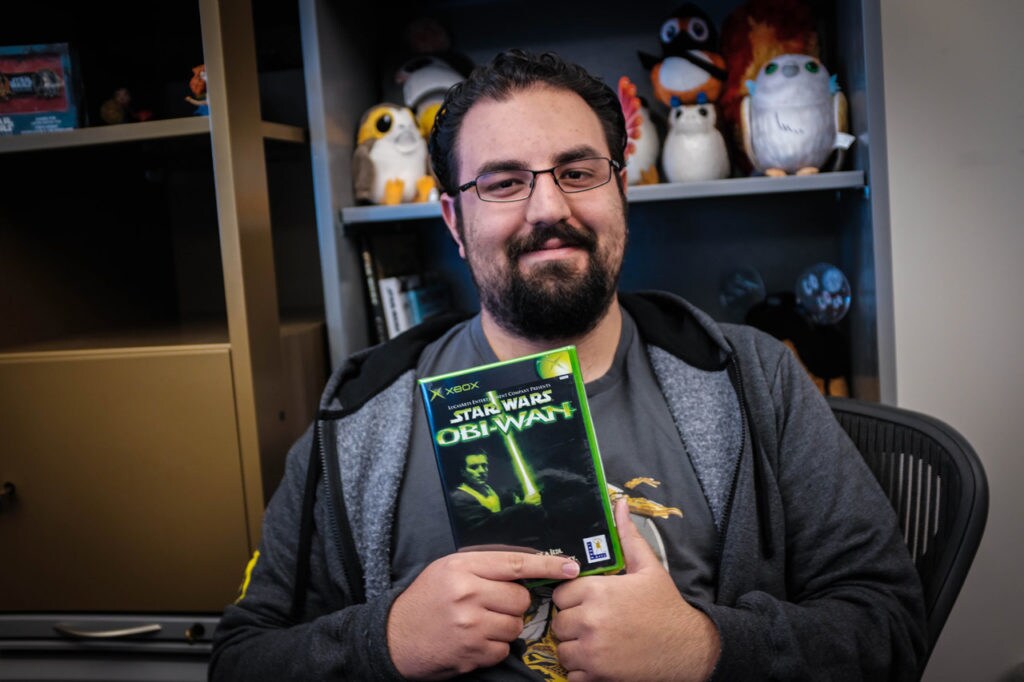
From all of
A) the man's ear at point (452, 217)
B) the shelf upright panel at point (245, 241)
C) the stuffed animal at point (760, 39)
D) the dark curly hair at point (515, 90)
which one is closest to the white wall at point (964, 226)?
the stuffed animal at point (760, 39)

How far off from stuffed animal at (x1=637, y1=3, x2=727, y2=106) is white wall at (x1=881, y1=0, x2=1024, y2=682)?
0.34 meters

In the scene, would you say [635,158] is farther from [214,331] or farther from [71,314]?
[71,314]

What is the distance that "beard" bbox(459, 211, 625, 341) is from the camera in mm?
1048

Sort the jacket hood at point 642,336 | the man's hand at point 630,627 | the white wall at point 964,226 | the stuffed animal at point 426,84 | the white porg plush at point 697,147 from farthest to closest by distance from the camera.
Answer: the stuffed animal at point 426,84, the white porg plush at point 697,147, the white wall at point 964,226, the jacket hood at point 642,336, the man's hand at point 630,627

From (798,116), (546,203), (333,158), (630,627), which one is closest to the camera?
(630,627)

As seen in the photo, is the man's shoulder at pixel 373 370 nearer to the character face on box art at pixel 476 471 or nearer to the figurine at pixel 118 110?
the character face on box art at pixel 476 471

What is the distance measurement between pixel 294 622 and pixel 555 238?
63 cm

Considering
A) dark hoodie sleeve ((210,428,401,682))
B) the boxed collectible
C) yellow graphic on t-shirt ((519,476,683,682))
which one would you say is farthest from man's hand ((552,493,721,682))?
the boxed collectible

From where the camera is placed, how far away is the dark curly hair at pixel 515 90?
1103 mm

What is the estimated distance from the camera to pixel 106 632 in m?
1.36

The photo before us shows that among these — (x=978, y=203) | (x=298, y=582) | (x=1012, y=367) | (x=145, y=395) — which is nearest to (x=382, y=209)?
(x=145, y=395)

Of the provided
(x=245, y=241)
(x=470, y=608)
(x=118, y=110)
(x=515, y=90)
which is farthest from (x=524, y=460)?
(x=118, y=110)

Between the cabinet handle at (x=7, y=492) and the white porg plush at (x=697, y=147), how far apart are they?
4.38 ft

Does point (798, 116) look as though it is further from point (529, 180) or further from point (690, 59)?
point (529, 180)
